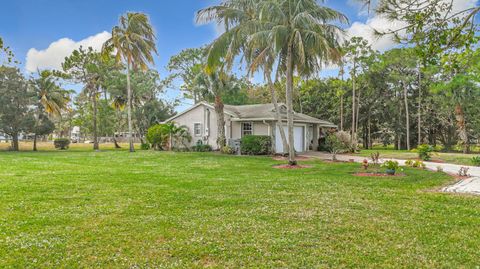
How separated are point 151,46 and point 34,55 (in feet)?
29.9

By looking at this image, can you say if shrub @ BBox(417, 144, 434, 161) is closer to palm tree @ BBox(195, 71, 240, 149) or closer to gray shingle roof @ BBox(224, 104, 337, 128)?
gray shingle roof @ BBox(224, 104, 337, 128)

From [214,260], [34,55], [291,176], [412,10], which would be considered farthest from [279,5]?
[34,55]

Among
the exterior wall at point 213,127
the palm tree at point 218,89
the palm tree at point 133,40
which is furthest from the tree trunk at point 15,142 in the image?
the palm tree at point 218,89

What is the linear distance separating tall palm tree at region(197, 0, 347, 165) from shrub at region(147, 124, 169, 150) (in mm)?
11545

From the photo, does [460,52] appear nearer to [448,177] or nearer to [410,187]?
[410,187]

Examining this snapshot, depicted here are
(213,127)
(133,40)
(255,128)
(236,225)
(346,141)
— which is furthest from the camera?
(133,40)

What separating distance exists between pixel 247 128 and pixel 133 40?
1113 centimetres

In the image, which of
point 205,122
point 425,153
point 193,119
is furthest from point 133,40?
point 425,153

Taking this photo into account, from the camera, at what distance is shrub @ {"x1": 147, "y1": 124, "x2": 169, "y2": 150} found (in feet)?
83.8

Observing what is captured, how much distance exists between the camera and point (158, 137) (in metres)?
25.9

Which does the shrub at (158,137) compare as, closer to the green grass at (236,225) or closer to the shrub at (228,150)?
the shrub at (228,150)

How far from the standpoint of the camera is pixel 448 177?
35.2ft

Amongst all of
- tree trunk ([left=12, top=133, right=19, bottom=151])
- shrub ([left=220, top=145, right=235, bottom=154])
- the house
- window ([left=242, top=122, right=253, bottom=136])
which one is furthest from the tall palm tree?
tree trunk ([left=12, top=133, right=19, bottom=151])

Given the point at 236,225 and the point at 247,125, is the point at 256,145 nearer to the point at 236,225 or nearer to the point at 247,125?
the point at 247,125
